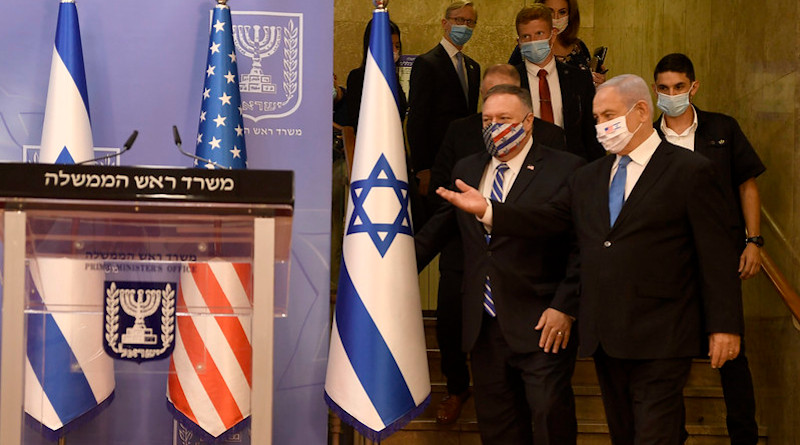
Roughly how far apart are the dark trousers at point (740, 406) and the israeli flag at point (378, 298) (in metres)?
1.42

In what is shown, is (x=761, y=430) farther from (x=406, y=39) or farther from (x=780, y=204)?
(x=406, y=39)

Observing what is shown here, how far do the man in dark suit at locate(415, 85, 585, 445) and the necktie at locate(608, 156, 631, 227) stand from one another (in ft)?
0.93

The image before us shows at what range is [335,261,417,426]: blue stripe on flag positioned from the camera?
4.02 meters

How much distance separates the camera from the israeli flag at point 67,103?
161 inches

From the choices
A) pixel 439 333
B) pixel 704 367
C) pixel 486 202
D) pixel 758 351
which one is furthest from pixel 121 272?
pixel 758 351

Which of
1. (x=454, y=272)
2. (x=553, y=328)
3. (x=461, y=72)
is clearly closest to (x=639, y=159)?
(x=553, y=328)

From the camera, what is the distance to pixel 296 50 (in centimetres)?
445

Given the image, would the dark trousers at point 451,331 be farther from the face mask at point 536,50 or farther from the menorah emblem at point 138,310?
the menorah emblem at point 138,310

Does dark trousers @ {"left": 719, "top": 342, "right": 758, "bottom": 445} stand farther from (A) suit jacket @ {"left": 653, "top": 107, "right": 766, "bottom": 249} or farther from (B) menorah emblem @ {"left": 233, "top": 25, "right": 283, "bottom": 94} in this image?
(B) menorah emblem @ {"left": 233, "top": 25, "right": 283, "bottom": 94}

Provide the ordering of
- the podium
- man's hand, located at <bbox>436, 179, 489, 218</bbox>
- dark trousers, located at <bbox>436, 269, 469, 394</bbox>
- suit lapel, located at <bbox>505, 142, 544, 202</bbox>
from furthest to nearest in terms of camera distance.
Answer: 1. dark trousers, located at <bbox>436, 269, 469, 394</bbox>
2. suit lapel, located at <bbox>505, 142, 544, 202</bbox>
3. man's hand, located at <bbox>436, 179, 489, 218</bbox>
4. the podium

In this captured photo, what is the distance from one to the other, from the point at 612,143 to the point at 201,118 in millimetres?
1701

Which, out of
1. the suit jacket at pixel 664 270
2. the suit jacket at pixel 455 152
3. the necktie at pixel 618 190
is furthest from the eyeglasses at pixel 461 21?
the suit jacket at pixel 664 270

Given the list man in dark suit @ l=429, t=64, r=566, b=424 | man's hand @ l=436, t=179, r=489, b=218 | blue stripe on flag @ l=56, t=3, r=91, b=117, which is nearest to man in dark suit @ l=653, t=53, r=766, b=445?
man in dark suit @ l=429, t=64, r=566, b=424

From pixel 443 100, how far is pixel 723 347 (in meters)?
2.31
